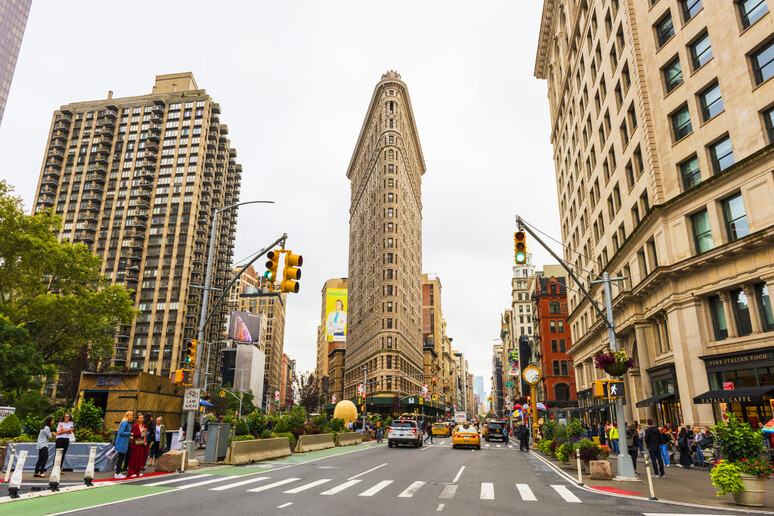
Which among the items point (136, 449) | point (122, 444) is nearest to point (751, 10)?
point (136, 449)

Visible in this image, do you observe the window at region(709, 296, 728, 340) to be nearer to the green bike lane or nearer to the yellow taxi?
the yellow taxi

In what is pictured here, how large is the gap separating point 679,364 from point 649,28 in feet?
69.8

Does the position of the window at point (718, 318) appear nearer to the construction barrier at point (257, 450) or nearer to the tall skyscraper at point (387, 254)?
the construction barrier at point (257, 450)

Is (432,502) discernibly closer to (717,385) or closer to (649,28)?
(717,385)

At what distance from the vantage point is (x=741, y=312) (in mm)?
24047

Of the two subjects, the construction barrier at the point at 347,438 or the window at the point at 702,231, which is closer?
the window at the point at 702,231

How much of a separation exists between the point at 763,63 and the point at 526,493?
23550 millimetres

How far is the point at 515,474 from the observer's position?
64.5ft

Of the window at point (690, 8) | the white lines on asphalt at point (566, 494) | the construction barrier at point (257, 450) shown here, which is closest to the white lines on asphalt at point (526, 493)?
the white lines on asphalt at point (566, 494)

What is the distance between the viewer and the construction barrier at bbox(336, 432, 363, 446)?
36656mm

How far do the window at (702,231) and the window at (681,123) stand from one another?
4.95m

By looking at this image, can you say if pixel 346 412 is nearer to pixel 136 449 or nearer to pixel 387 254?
pixel 136 449

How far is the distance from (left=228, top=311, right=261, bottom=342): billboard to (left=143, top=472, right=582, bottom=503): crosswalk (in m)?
105

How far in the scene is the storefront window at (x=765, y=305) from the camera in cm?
2244
